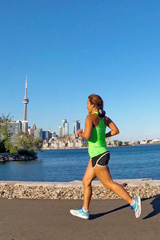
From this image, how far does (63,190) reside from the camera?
735 centimetres

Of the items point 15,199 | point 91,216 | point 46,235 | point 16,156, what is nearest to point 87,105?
point 91,216

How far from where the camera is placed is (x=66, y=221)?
4719mm

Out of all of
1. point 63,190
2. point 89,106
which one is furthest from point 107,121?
point 63,190

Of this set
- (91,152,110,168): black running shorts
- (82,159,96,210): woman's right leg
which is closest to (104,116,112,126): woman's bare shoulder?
(91,152,110,168): black running shorts

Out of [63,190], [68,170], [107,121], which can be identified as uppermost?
[107,121]

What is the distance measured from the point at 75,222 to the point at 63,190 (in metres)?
2.69

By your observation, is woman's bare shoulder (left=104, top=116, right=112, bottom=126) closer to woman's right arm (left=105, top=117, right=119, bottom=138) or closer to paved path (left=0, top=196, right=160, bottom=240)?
woman's right arm (left=105, top=117, right=119, bottom=138)

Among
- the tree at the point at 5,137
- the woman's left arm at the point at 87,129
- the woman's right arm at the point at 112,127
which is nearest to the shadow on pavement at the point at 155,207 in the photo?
the woman's right arm at the point at 112,127

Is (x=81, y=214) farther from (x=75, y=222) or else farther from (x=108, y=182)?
(x=108, y=182)

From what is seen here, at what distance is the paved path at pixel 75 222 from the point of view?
13.1ft

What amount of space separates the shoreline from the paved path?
701 millimetres

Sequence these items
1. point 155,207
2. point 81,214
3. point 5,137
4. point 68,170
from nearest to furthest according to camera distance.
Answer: point 81,214 → point 155,207 → point 68,170 → point 5,137

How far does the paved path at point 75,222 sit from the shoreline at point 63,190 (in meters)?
0.70

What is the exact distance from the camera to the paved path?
13.1 ft
